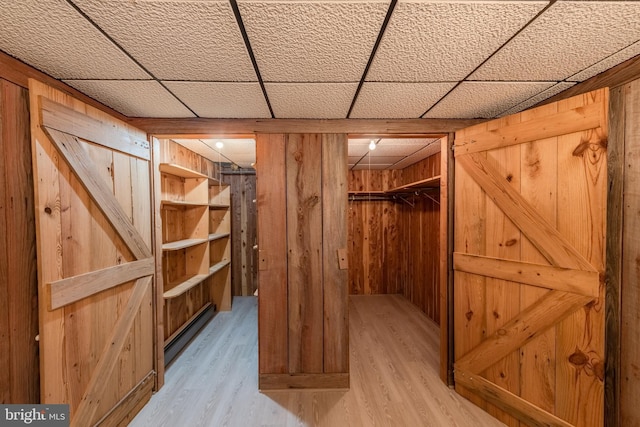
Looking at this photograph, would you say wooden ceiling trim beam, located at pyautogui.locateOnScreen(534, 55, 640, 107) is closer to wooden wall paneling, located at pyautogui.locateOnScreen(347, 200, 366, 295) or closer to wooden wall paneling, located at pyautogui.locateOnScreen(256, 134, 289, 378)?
wooden wall paneling, located at pyautogui.locateOnScreen(256, 134, 289, 378)

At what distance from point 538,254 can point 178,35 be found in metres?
2.22

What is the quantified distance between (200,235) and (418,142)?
9.21 feet

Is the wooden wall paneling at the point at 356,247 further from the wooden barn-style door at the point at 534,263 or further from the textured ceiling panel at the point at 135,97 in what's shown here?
the textured ceiling panel at the point at 135,97

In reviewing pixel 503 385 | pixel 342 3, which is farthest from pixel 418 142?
pixel 503 385

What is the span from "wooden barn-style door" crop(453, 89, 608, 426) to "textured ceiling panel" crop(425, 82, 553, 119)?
0.41 feet

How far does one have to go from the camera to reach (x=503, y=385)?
1.63 m

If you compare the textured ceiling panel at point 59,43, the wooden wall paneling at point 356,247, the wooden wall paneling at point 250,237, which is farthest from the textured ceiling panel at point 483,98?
the wooden wall paneling at point 250,237

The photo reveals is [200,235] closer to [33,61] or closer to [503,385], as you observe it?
[33,61]

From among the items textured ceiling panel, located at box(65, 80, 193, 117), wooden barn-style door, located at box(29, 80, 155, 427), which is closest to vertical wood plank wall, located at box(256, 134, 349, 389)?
textured ceiling panel, located at box(65, 80, 193, 117)

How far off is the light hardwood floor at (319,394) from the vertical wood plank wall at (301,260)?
0.16 m

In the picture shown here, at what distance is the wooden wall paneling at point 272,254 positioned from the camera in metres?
1.89

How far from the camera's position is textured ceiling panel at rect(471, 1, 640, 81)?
2.83ft

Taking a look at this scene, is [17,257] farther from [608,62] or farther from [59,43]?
[608,62]

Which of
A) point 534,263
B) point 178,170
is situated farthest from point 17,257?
point 534,263
